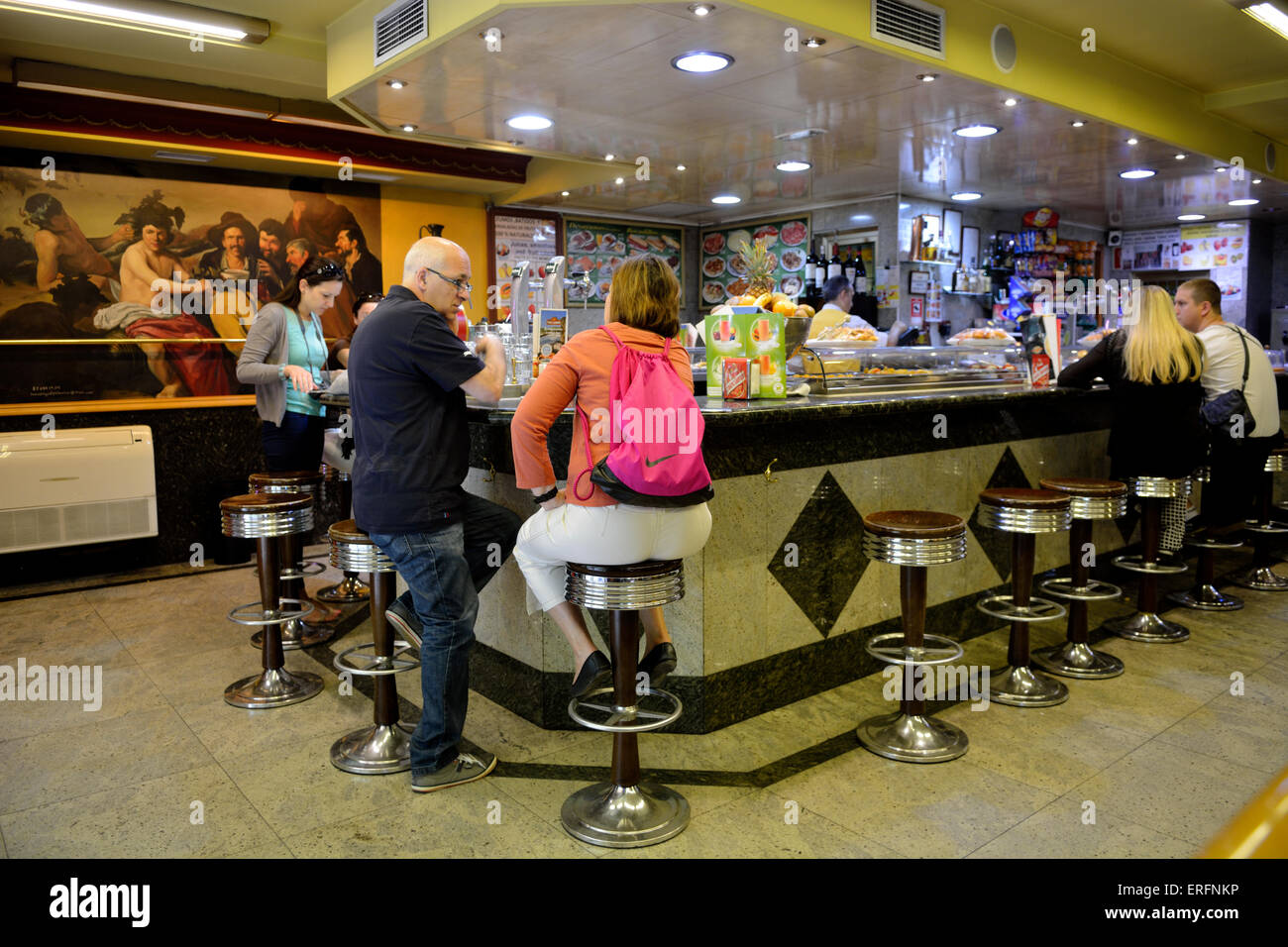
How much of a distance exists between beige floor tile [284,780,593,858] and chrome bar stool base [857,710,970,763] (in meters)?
1.23

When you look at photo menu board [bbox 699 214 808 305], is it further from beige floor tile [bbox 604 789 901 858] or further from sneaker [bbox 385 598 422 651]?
beige floor tile [bbox 604 789 901 858]

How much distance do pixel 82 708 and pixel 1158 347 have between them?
203 inches

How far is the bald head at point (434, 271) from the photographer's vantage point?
290 centimetres

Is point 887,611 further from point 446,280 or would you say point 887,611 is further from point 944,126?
point 944,126

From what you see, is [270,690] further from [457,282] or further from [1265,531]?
[1265,531]

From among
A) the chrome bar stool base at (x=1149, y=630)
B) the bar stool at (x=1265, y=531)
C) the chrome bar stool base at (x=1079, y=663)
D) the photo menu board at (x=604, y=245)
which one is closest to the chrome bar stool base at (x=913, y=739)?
the chrome bar stool base at (x=1079, y=663)

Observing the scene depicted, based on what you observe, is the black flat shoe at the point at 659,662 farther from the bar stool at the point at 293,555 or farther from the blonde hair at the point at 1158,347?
the blonde hair at the point at 1158,347

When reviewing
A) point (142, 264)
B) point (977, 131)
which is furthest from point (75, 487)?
point (977, 131)

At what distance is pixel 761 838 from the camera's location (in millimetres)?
2668

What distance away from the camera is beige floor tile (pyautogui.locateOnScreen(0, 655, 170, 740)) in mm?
3576

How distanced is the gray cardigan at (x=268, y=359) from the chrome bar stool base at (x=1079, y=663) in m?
Result: 3.93

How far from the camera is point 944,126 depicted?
584 cm

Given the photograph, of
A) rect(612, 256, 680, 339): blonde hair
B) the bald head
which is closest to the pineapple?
rect(612, 256, 680, 339): blonde hair
